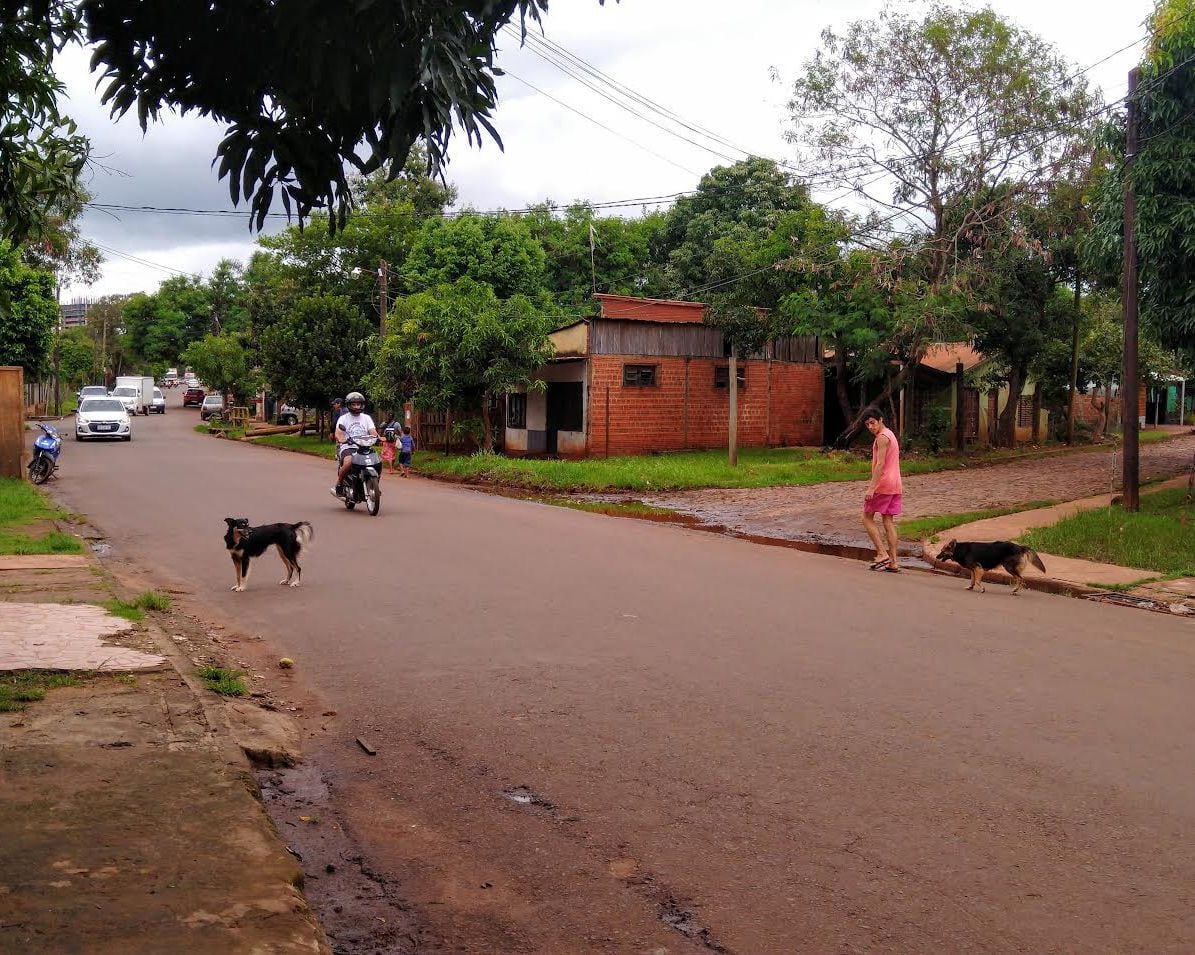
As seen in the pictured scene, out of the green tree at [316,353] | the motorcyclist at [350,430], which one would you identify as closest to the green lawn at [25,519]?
the motorcyclist at [350,430]

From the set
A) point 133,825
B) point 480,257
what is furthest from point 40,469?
point 480,257

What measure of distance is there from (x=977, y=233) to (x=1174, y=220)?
14328 millimetres

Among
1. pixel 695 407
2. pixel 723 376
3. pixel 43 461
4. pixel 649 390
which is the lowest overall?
pixel 43 461

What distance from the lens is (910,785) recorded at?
203 inches

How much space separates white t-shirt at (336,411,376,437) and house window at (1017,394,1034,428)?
2932 cm

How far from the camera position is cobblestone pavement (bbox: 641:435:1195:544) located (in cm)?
1748

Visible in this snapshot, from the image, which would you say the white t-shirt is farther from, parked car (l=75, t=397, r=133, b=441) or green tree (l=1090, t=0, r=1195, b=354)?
parked car (l=75, t=397, r=133, b=441)

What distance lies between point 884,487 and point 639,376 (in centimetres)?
1917

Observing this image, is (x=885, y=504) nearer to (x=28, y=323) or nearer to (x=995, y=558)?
(x=995, y=558)

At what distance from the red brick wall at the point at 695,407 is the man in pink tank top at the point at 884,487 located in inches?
717

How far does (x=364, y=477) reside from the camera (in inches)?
670

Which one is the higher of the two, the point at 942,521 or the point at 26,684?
the point at 942,521

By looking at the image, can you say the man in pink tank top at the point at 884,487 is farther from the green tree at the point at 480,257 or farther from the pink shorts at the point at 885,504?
the green tree at the point at 480,257

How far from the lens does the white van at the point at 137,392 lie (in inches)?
2621
